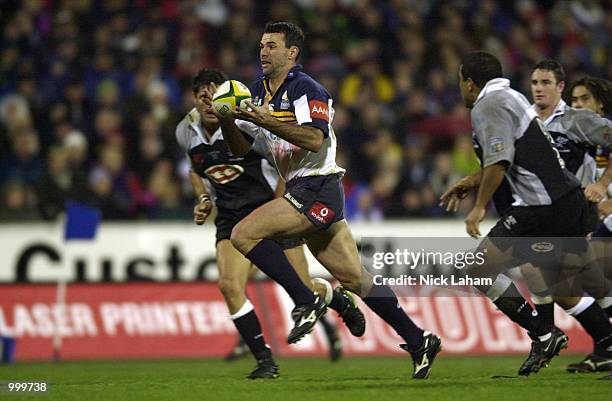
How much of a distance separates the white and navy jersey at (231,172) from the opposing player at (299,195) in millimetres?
954

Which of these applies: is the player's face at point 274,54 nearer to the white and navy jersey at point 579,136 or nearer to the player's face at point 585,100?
the white and navy jersey at point 579,136

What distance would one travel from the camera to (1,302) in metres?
13.3

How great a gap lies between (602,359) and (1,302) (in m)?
7.28

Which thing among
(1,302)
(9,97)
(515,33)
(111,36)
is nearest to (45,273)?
(1,302)

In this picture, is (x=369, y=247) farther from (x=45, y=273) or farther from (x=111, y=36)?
(x=111, y=36)

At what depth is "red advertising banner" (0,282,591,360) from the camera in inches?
522

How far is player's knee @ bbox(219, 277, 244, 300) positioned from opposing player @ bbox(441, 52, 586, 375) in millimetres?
1982

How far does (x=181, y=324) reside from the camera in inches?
526

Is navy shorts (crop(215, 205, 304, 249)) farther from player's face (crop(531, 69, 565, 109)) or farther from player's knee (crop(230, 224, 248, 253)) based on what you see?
player's face (crop(531, 69, 565, 109))

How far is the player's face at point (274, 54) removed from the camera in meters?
8.22

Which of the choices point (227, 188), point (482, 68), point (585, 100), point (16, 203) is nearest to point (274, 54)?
point (482, 68)

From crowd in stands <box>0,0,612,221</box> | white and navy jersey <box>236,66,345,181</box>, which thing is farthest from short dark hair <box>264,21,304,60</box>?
crowd in stands <box>0,0,612,221</box>

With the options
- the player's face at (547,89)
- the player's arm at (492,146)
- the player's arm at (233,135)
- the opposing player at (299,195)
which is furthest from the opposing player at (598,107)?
the player's arm at (233,135)

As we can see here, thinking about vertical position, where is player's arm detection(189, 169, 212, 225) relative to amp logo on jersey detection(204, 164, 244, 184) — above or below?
below
